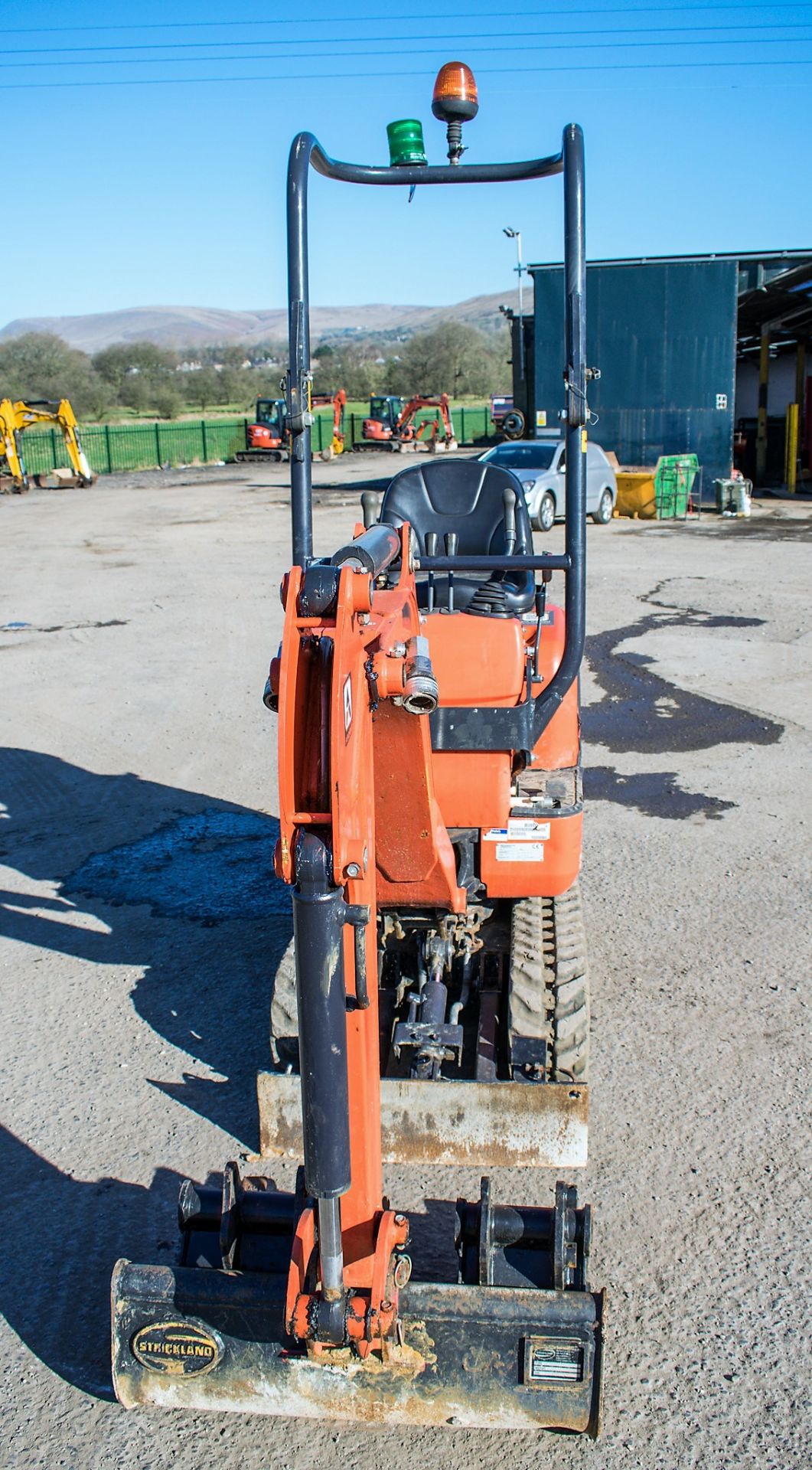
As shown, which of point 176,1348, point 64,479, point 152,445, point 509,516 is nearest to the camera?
point 176,1348

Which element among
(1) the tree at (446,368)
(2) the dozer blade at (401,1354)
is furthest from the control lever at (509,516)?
(1) the tree at (446,368)

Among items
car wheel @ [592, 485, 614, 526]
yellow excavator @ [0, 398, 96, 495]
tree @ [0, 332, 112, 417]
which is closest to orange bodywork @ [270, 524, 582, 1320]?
car wheel @ [592, 485, 614, 526]

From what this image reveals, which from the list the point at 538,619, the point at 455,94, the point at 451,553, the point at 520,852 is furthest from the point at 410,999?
the point at 455,94

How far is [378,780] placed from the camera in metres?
3.62

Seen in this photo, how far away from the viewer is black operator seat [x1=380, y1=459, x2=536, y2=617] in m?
5.80

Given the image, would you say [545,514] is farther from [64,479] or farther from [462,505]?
[64,479]

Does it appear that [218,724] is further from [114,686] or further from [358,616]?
[358,616]

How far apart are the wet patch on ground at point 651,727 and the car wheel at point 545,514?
739 centimetres

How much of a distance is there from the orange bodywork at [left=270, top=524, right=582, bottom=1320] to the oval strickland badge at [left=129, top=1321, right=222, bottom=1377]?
1.79 feet

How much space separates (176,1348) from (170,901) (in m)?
3.63

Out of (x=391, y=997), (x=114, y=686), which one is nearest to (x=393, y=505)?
(x=391, y=997)

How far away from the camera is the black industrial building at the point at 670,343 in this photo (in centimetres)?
2467

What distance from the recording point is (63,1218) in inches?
165

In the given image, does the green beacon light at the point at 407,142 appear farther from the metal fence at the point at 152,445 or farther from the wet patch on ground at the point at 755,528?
the metal fence at the point at 152,445
